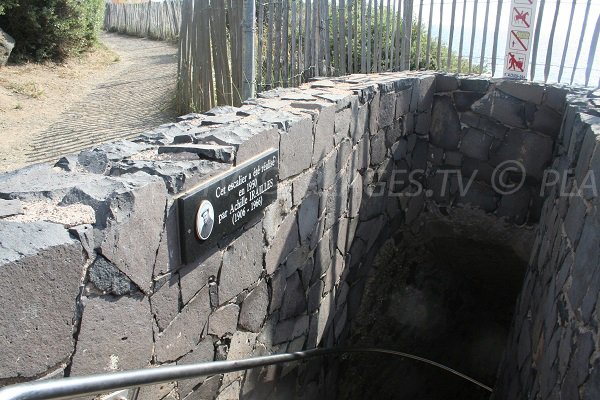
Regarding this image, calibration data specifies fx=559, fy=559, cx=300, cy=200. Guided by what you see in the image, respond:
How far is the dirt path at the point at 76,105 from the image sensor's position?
227 inches

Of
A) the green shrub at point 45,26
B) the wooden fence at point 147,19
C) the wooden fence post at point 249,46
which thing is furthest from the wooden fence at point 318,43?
the wooden fence at point 147,19

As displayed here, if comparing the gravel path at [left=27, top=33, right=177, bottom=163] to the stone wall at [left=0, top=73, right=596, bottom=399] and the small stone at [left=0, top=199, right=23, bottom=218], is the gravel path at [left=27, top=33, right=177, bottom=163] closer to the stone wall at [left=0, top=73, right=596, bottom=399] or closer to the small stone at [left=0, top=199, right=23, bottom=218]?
the stone wall at [left=0, top=73, right=596, bottom=399]

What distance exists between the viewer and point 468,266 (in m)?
5.37

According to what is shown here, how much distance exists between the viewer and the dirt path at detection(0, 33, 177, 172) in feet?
18.9

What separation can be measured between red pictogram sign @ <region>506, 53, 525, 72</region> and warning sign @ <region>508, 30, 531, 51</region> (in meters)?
0.06

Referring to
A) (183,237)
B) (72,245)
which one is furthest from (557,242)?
(72,245)

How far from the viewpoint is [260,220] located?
2.65 metres

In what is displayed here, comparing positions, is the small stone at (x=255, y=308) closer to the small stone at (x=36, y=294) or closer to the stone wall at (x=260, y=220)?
the stone wall at (x=260, y=220)

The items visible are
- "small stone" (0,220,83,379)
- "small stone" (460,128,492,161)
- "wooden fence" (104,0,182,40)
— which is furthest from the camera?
"wooden fence" (104,0,182,40)

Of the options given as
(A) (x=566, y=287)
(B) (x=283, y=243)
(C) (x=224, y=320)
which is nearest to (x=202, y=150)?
(C) (x=224, y=320)

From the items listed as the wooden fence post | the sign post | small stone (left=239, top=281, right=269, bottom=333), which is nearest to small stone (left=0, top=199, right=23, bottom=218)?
small stone (left=239, top=281, right=269, bottom=333)

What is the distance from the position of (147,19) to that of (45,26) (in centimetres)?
937

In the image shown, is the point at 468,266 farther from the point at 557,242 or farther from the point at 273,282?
the point at 273,282

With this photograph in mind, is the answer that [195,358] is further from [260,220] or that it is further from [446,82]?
[446,82]
